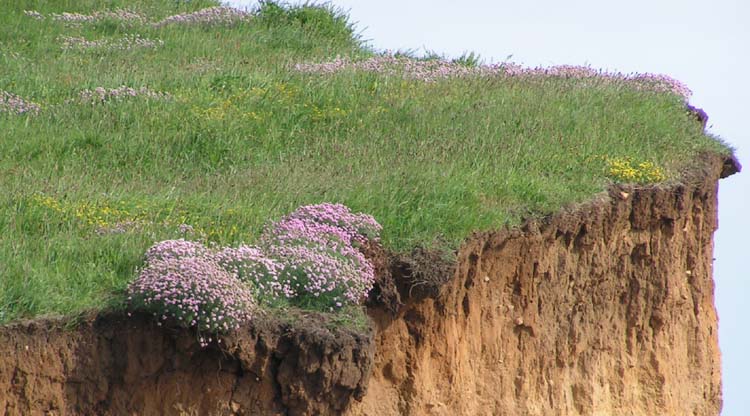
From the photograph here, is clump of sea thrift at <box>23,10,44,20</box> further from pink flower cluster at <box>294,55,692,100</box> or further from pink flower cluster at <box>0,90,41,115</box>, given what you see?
pink flower cluster at <box>0,90,41,115</box>

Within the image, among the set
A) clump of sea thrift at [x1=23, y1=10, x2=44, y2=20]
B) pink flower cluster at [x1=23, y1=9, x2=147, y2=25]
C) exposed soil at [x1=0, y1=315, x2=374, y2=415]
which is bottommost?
exposed soil at [x1=0, y1=315, x2=374, y2=415]

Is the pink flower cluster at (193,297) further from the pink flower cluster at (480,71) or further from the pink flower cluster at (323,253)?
the pink flower cluster at (480,71)

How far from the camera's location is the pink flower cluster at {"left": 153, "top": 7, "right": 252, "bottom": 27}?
20.7m

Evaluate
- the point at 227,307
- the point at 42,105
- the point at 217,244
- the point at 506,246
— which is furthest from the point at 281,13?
the point at 227,307

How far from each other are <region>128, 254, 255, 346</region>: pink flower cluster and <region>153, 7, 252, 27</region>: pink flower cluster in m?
12.4

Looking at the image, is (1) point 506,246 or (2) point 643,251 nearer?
(1) point 506,246

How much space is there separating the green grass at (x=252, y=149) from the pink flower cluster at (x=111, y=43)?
188mm

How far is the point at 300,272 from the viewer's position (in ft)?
29.7

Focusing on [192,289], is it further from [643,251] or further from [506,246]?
[643,251]

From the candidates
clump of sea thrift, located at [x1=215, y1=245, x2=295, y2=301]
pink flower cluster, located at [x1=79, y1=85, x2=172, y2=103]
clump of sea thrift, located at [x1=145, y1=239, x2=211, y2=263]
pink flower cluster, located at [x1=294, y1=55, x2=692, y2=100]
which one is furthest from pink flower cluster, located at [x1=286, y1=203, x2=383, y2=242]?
pink flower cluster, located at [x1=294, y1=55, x2=692, y2=100]

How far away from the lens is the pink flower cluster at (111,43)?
1841 cm

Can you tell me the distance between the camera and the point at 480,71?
1842 cm

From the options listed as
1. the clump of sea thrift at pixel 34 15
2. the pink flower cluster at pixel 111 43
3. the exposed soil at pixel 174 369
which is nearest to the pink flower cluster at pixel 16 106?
the pink flower cluster at pixel 111 43

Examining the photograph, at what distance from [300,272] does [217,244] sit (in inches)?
31.6
